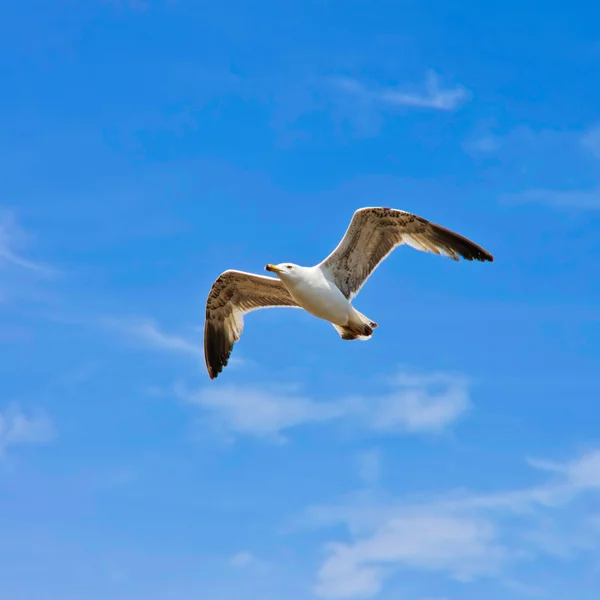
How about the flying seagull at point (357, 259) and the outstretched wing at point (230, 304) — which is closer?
the flying seagull at point (357, 259)

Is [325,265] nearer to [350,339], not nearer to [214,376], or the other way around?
[350,339]

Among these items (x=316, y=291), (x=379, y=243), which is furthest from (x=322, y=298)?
(x=379, y=243)

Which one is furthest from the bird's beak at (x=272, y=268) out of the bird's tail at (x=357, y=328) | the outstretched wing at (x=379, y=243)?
the bird's tail at (x=357, y=328)

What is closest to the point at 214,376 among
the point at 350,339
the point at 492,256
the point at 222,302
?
the point at 222,302

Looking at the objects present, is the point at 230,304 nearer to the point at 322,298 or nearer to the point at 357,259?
the point at 322,298

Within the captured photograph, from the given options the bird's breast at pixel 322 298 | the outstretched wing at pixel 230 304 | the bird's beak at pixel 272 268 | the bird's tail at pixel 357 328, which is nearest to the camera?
the bird's breast at pixel 322 298

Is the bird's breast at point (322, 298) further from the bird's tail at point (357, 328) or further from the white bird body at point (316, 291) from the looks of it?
the bird's tail at point (357, 328)
